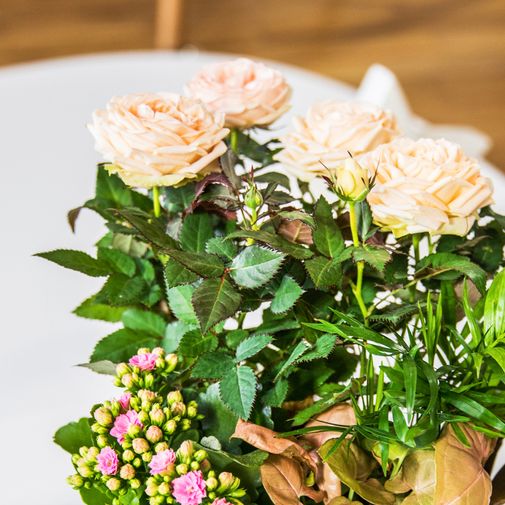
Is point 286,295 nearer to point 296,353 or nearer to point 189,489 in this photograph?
point 296,353

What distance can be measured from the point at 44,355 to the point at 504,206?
0.87 metres

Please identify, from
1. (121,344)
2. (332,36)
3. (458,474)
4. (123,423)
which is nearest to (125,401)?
(123,423)

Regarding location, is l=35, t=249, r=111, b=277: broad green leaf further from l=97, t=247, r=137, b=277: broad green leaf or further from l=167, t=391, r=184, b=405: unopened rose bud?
l=167, t=391, r=184, b=405: unopened rose bud

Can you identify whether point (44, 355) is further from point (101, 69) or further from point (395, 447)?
point (395, 447)

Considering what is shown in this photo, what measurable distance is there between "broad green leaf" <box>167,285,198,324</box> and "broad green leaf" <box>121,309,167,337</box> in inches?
3.2

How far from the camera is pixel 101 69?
5.54 feet

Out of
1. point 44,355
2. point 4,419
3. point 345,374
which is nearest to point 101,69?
point 44,355

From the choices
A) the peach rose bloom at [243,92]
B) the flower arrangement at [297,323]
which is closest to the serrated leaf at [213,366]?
the flower arrangement at [297,323]

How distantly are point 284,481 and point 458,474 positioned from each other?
13 cm

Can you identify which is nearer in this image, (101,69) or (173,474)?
(173,474)

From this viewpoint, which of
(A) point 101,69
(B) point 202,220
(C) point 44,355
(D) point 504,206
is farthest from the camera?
(A) point 101,69

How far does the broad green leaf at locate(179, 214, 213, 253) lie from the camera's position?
2.19ft

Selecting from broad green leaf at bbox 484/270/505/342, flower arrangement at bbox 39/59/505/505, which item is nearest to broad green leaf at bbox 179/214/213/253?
flower arrangement at bbox 39/59/505/505

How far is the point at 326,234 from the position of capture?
0.63m
